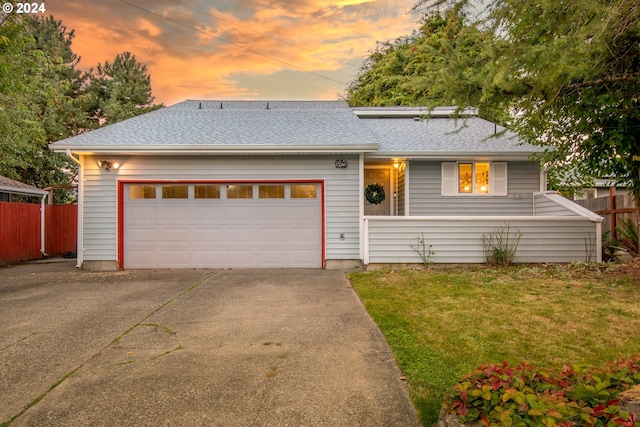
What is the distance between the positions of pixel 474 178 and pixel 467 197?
0.56m

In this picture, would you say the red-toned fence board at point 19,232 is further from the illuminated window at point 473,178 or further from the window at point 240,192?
the illuminated window at point 473,178

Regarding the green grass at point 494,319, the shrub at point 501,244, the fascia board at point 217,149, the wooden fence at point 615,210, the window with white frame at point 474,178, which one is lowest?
the green grass at point 494,319

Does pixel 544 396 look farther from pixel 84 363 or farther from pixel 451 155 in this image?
pixel 451 155

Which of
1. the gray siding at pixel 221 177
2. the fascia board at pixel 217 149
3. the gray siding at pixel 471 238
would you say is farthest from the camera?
the gray siding at pixel 221 177

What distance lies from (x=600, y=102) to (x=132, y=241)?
32.9 ft

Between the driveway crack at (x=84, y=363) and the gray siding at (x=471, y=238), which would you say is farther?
the gray siding at (x=471, y=238)

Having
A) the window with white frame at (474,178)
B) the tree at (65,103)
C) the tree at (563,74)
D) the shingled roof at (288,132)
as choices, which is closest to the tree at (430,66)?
the tree at (563,74)

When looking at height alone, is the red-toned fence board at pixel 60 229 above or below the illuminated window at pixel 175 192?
below

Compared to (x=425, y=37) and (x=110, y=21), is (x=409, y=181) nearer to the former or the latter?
(x=110, y=21)

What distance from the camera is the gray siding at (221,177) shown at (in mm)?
9469

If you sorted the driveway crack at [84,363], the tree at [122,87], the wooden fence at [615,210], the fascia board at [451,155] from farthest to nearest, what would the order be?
the tree at [122,87] < the fascia board at [451,155] < the wooden fence at [615,210] < the driveway crack at [84,363]

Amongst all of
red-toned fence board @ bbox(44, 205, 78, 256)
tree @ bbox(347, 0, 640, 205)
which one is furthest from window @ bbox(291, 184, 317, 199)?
red-toned fence board @ bbox(44, 205, 78, 256)

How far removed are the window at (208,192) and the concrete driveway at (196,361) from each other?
3.50 meters

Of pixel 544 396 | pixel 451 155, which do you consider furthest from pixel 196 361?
pixel 451 155
